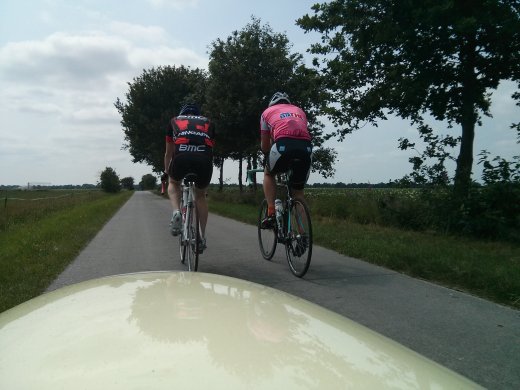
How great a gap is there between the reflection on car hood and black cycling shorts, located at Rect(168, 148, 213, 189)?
349 cm

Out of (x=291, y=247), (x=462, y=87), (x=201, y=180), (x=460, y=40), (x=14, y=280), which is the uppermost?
(x=460, y=40)

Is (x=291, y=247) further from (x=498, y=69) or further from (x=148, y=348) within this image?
(x=498, y=69)

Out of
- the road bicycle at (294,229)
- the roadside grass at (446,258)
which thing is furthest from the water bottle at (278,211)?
the roadside grass at (446,258)

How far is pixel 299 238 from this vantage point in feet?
17.3

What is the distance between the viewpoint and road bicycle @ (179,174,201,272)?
206 inches

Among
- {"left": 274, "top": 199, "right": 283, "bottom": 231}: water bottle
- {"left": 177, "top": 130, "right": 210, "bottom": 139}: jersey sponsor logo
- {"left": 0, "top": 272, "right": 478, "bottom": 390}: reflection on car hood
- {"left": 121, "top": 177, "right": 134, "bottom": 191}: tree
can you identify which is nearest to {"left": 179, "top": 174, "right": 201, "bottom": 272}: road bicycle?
{"left": 177, "top": 130, "right": 210, "bottom": 139}: jersey sponsor logo

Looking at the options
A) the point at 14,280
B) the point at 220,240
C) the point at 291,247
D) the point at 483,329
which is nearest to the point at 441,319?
the point at 483,329

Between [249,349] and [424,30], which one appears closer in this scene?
[249,349]

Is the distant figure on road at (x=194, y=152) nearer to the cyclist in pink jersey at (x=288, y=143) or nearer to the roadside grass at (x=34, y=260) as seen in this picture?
the cyclist in pink jersey at (x=288, y=143)

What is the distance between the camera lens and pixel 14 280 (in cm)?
514

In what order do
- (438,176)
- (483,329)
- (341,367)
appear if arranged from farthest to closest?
(438,176) → (483,329) → (341,367)

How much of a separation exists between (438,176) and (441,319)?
7.48 metres

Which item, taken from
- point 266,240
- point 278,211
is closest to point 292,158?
point 278,211

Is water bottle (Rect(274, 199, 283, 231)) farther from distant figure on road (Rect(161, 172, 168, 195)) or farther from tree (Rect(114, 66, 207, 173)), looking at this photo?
tree (Rect(114, 66, 207, 173))
